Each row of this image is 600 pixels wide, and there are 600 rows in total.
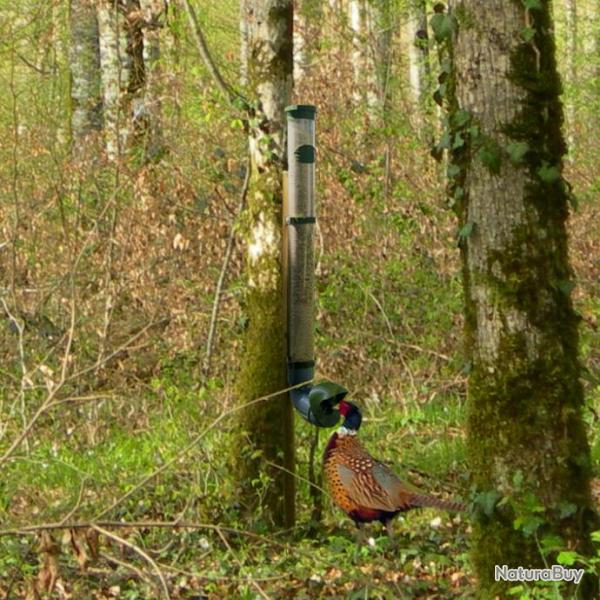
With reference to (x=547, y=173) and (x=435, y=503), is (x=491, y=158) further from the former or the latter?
(x=435, y=503)

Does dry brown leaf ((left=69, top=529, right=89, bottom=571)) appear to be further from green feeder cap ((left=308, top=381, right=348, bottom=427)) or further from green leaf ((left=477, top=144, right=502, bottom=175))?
green feeder cap ((left=308, top=381, right=348, bottom=427))

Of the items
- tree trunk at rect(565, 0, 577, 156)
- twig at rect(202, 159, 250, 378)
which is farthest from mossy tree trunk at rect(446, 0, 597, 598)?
tree trunk at rect(565, 0, 577, 156)

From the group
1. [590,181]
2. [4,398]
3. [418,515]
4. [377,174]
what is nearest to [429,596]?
[418,515]

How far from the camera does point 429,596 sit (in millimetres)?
6598

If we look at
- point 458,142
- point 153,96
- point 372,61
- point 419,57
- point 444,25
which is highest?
point 419,57

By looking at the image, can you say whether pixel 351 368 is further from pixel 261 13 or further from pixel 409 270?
pixel 261 13

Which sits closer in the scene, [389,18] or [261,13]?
[261,13]

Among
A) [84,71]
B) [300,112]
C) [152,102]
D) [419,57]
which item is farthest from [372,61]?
[300,112]

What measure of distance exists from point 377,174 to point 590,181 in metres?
4.01

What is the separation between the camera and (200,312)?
35.1ft

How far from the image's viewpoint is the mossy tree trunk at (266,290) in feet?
25.0

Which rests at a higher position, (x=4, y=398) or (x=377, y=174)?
(x=377, y=174)

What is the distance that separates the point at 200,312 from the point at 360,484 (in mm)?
3757

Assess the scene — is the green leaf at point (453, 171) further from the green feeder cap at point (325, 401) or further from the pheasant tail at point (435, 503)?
the pheasant tail at point (435, 503)
